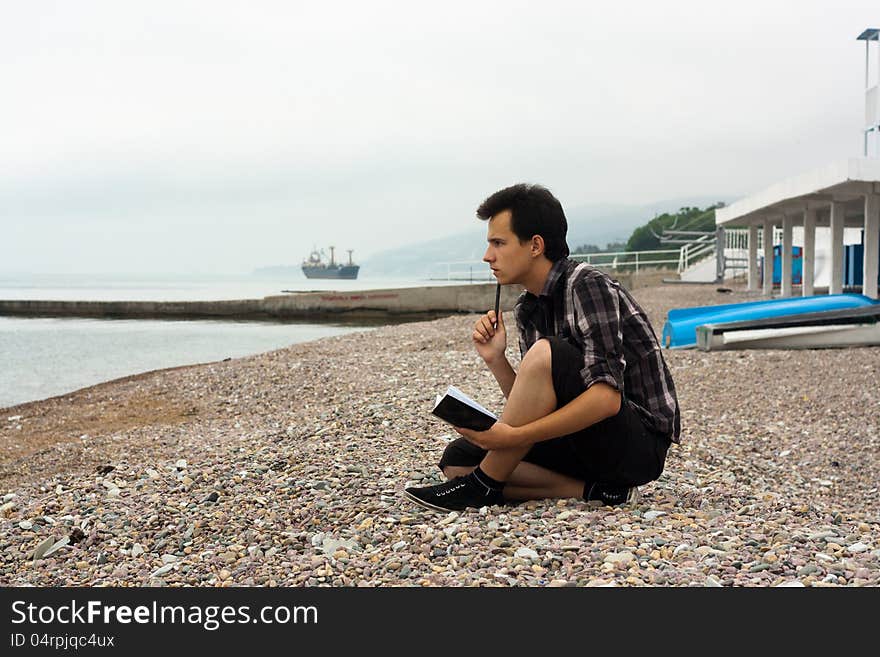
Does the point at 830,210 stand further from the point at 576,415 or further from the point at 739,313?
the point at 576,415

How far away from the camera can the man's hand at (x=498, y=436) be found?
301cm

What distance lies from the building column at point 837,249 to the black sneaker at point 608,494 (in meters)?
14.7

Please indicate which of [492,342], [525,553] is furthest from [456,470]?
[525,553]

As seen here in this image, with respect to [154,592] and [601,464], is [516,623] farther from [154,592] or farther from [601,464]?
[154,592]

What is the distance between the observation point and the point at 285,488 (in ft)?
13.6

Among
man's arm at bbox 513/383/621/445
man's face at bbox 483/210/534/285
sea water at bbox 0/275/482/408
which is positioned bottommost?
sea water at bbox 0/275/482/408

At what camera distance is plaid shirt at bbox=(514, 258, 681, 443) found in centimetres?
295

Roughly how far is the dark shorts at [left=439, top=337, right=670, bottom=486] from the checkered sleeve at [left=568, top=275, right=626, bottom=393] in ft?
0.18

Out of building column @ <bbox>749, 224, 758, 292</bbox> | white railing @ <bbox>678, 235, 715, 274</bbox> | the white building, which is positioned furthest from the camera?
white railing @ <bbox>678, 235, 715, 274</bbox>

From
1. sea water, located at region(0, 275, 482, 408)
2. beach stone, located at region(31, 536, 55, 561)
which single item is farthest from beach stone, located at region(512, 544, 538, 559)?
sea water, located at region(0, 275, 482, 408)

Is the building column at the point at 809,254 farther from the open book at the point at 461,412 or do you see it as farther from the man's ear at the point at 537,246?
the open book at the point at 461,412

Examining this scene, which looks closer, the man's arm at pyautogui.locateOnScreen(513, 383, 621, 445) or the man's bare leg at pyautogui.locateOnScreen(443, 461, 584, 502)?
the man's arm at pyautogui.locateOnScreen(513, 383, 621, 445)

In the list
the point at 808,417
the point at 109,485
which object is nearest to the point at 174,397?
the point at 109,485

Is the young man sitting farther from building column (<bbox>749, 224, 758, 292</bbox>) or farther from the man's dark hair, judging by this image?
building column (<bbox>749, 224, 758, 292</bbox>)
